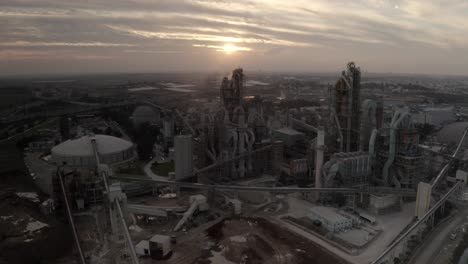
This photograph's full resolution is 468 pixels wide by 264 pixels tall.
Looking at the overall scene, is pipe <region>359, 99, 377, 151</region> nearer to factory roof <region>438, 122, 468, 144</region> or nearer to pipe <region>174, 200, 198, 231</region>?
pipe <region>174, 200, 198, 231</region>

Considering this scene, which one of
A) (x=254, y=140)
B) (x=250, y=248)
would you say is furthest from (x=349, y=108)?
(x=250, y=248)

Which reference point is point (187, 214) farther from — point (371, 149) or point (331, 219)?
point (371, 149)

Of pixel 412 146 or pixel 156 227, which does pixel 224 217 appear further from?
pixel 412 146

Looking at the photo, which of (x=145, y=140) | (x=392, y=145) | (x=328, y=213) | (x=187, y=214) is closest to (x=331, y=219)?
(x=328, y=213)

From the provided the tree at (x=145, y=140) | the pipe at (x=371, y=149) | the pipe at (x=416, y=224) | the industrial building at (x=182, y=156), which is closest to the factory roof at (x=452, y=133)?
the pipe at (x=416, y=224)

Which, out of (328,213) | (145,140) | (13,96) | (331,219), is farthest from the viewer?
(13,96)
